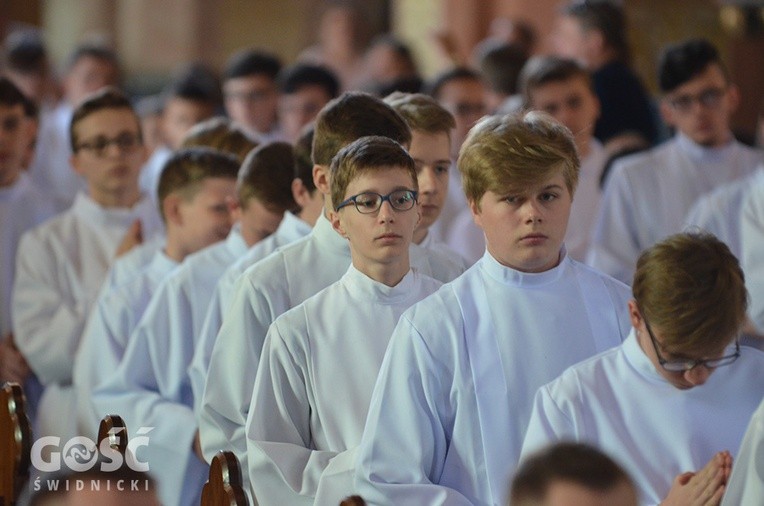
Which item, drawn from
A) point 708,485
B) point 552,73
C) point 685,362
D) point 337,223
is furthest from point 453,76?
point 708,485

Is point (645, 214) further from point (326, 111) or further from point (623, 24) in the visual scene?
point (326, 111)

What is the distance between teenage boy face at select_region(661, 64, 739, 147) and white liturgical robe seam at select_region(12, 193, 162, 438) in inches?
106

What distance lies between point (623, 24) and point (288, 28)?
7891 millimetres

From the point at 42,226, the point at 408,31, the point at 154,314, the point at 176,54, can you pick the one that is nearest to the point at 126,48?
the point at 176,54

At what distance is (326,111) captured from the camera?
168 inches

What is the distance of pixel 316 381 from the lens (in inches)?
152

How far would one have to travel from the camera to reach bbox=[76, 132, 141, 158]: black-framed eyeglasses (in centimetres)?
650

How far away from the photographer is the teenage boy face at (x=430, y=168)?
4.54 meters

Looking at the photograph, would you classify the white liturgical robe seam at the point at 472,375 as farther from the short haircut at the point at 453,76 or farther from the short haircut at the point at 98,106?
the short haircut at the point at 453,76

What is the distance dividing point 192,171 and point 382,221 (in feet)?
6.74

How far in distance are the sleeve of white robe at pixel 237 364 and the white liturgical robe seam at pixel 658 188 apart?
9.30 ft

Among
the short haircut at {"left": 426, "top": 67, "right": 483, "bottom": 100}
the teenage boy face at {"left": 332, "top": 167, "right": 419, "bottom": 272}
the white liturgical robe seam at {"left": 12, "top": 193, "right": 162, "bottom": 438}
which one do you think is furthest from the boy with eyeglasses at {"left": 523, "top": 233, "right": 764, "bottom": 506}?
the short haircut at {"left": 426, "top": 67, "right": 483, "bottom": 100}

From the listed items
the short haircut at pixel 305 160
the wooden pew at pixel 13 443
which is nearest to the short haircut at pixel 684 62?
the short haircut at pixel 305 160

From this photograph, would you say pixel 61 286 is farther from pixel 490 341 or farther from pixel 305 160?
pixel 490 341
